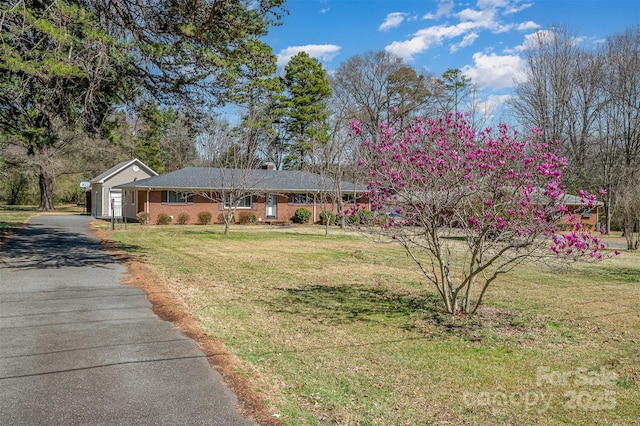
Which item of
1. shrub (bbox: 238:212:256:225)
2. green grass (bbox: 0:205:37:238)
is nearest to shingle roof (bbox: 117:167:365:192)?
shrub (bbox: 238:212:256:225)

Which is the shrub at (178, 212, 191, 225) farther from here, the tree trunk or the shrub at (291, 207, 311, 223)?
the tree trunk

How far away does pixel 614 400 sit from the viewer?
4445 millimetres

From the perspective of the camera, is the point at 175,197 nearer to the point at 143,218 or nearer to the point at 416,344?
the point at 143,218

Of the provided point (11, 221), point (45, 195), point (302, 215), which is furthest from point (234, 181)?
point (45, 195)

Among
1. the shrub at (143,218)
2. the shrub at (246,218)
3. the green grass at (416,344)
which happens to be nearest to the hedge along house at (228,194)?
the shrub at (246,218)

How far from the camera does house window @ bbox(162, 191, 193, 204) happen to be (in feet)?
98.7

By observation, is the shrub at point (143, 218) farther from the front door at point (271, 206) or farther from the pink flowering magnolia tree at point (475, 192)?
the pink flowering magnolia tree at point (475, 192)

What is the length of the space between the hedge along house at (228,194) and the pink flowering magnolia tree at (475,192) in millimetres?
18048

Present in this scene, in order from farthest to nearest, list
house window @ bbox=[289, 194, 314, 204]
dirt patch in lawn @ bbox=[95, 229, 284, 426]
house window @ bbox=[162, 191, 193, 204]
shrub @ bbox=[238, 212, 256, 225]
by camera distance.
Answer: house window @ bbox=[289, 194, 314, 204], shrub @ bbox=[238, 212, 256, 225], house window @ bbox=[162, 191, 193, 204], dirt patch in lawn @ bbox=[95, 229, 284, 426]

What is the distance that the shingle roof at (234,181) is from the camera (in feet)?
96.0

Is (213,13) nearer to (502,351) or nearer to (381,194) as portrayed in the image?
(381,194)

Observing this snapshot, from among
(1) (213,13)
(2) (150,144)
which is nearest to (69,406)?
(1) (213,13)

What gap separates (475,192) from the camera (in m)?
6.79

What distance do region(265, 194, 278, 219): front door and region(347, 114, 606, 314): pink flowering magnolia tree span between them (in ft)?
85.4
